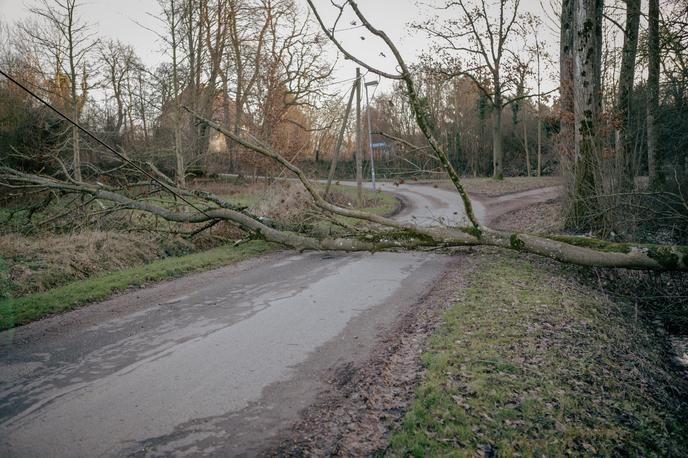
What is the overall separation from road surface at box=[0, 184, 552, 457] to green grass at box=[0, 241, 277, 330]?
0.34m

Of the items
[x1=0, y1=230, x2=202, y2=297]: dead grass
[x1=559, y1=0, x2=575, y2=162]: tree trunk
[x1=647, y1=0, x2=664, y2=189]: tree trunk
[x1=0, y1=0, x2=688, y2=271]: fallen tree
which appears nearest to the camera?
[x1=0, y1=0, x2=688, y2=271]: fallen tree

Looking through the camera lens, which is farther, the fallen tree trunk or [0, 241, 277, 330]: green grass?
[0, 241, 277, 330]: green grass

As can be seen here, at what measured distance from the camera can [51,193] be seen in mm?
11188

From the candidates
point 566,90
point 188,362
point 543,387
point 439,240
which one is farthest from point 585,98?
point 188,362

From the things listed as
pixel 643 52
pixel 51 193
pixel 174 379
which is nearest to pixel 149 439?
pixel 174 379

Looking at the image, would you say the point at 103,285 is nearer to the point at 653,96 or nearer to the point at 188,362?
the point at 188,362

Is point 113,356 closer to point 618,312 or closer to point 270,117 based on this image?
point 618,312

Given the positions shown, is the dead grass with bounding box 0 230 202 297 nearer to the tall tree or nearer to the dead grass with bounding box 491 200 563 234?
the dead grass with bounding box 491 200 563 234

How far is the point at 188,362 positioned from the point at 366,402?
2.24 m

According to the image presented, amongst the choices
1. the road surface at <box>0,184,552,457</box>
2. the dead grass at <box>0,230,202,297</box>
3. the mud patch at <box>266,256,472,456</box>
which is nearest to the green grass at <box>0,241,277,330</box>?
the road surface at <box>0,184,552,457</box>

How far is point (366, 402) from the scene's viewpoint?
422cm

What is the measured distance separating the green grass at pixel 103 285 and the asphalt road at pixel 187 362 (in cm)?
34

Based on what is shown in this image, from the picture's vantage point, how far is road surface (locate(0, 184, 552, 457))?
372 centimetres

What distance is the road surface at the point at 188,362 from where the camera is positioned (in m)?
3.72
